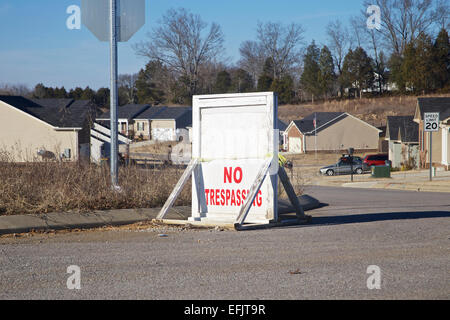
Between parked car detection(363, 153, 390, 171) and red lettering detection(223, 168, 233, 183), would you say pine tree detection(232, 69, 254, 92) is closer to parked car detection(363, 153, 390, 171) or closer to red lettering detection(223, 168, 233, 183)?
parked car detection(363, 153, 390, 171)

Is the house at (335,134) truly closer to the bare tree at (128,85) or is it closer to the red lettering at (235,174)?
the bare tree at (128,85)

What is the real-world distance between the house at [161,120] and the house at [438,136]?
38.2 meters

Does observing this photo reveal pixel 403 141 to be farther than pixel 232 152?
Yes

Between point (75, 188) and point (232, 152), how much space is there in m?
3.08

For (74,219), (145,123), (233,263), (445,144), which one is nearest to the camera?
(233,263)

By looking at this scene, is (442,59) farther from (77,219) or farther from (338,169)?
(77,219)

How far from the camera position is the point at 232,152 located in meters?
11.0

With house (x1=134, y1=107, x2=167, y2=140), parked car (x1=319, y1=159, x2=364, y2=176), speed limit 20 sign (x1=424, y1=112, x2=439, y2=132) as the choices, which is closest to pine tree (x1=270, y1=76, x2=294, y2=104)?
parked car (x1=319, y1=159, x2=364, y2=176)

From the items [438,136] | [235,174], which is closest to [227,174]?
[235,174]

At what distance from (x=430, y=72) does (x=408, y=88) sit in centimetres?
612

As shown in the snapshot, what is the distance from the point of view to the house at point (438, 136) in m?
38.5

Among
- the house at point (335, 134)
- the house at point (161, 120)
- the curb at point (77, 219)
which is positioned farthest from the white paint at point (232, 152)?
the house at point (161, 120)

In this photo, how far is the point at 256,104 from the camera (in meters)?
10.6
